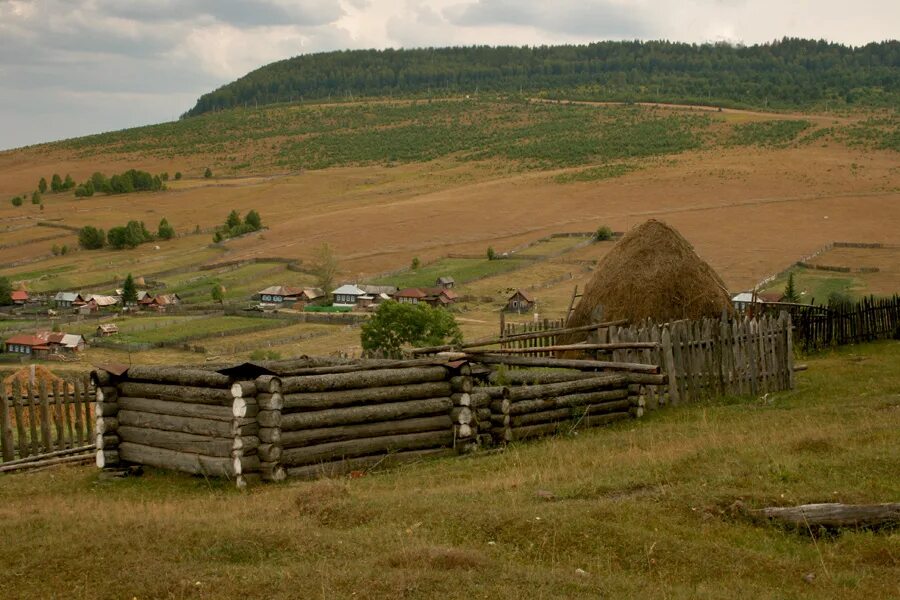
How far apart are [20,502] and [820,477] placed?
9384mm

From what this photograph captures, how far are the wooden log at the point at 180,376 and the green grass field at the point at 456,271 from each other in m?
65.3

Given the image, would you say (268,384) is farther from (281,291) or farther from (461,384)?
(281,291)

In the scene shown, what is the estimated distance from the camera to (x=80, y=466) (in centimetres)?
1616

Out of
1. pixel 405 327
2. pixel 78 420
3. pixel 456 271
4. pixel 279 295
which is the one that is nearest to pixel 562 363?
pixel 78 420

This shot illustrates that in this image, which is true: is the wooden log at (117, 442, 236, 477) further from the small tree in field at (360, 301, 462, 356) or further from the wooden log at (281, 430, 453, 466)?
the small tree in field at (360, 301, 462, 356)

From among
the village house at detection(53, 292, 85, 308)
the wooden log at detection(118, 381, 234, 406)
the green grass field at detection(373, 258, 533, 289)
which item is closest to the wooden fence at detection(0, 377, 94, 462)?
the wooden log at detection(118, 381, 234, 406)

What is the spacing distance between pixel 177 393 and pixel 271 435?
155 cm

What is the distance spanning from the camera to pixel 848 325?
25.5 metres

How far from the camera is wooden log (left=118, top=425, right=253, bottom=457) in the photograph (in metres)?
12.8

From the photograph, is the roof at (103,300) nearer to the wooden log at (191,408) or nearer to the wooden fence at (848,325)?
the wooden fence at (848,325)

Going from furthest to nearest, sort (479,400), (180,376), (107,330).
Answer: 1. (107,330)
2. (479,400)
3. (180,376)

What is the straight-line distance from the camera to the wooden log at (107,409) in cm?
1423

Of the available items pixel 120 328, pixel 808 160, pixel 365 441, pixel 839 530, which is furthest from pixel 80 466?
pixel 808 160

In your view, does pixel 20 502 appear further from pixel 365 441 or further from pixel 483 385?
pixel 483 385
